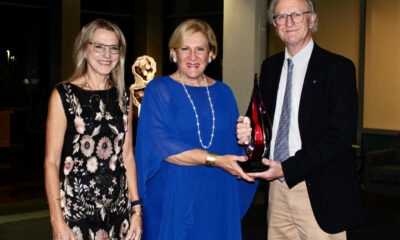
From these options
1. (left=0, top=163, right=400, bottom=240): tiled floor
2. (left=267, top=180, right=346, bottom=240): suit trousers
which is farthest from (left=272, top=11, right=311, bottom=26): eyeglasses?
(left=0, top=163, right=400, bottom=240): tiled floor

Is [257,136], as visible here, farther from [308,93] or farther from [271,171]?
[308,93]

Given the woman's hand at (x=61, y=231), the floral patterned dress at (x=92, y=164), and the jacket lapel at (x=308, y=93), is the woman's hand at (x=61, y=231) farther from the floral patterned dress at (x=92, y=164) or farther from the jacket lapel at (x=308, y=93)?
the jacket lapel at (x=308, y=93)

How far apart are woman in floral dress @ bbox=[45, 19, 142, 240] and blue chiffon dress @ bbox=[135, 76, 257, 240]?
163mm

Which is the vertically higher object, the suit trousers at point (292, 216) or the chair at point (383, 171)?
the suit trousers at point (292, 216)

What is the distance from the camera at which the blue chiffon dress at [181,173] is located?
2.23 metres

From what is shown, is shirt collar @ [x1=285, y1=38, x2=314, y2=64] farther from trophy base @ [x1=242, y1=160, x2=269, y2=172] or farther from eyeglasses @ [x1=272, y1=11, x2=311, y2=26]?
trophy base @ [x1=242, y1=160, x2=269, y2=172]

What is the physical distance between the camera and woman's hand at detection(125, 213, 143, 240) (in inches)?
80.6

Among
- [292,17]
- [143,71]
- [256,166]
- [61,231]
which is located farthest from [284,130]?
[143,71]

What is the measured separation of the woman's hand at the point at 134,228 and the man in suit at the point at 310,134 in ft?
1.79

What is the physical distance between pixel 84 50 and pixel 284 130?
937 mm

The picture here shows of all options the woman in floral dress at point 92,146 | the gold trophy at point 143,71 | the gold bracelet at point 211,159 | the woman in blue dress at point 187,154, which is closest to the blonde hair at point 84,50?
the woman in floral dress at point 92,146

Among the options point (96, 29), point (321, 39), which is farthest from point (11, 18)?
point (96, 29)

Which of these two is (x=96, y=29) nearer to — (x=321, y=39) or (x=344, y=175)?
(x=344, y=175)

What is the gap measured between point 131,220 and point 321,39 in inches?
247
